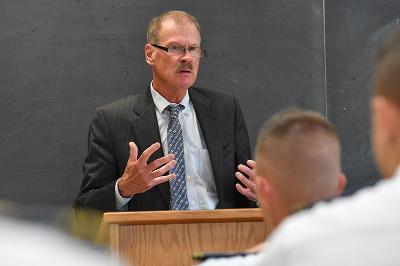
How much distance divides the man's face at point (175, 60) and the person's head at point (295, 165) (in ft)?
6.98

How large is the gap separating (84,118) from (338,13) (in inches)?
54.6

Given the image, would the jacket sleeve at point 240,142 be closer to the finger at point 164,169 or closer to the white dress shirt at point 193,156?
the white dress shirt at point 193,156

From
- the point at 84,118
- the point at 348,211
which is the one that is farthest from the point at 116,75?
the point at 348,211

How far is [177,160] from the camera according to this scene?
3652 mm

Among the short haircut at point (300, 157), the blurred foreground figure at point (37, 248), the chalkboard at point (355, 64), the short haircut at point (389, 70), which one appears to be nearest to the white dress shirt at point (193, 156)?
the chalkboard at point (355, 64)

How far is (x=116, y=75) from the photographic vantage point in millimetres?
4062

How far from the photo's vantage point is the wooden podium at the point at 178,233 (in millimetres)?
2908

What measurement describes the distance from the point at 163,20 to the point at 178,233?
1.29 meters

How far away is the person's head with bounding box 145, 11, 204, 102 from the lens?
384 centimetres

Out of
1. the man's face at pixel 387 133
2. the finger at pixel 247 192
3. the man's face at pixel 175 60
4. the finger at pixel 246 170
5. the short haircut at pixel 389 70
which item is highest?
the man's face at pixel 175 60

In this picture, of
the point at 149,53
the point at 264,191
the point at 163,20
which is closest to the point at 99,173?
the point at 149,53

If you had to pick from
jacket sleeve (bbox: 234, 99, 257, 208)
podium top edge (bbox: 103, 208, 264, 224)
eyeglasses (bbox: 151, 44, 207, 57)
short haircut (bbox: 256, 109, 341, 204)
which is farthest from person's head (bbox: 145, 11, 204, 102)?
short haircut (bbox: 256, 109, 341, 204)

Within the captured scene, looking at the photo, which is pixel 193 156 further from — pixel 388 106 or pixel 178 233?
pixel 388 106

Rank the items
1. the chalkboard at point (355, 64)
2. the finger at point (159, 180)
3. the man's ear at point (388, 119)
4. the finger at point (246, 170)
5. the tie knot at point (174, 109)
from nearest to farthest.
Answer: the man's ear at point (388, 119)
the finger at point (159, 180)
the finger at point (246, 170)
the tie knot at point (174, 109)
the chalkboard at point (355, 64)
